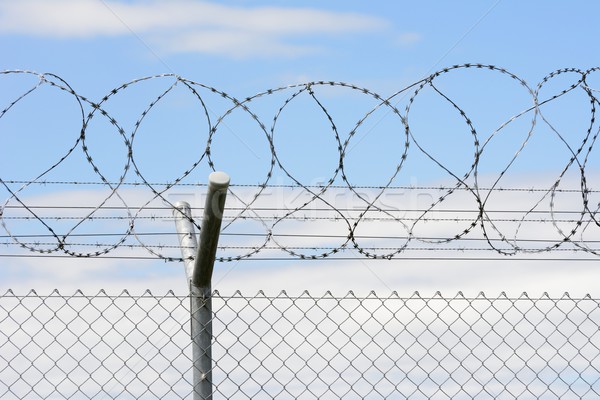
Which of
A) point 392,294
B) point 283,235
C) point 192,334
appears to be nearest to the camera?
point 192,334

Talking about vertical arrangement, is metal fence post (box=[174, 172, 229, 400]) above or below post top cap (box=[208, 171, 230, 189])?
below

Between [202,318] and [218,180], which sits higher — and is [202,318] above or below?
below

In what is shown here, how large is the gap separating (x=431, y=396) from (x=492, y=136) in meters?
1.74

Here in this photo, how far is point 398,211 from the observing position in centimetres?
630

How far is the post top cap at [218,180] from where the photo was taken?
4809mm

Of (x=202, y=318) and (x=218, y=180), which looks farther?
(x=202, y=318)

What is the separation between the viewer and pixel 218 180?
4812 millimetres

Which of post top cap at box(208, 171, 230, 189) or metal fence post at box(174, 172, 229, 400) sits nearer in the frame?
post top cap at box(208, 171, 230, 189)

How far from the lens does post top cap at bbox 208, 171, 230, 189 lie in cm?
481

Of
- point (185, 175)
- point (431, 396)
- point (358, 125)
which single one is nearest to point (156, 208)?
point (185, 175)

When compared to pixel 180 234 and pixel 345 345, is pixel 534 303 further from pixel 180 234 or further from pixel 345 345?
pixel 180 234

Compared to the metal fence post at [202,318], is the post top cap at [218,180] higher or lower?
higher

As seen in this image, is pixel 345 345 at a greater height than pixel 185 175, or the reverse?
pixel 185 175

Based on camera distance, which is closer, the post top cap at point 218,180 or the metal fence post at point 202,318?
the post top cap at point 218,180
